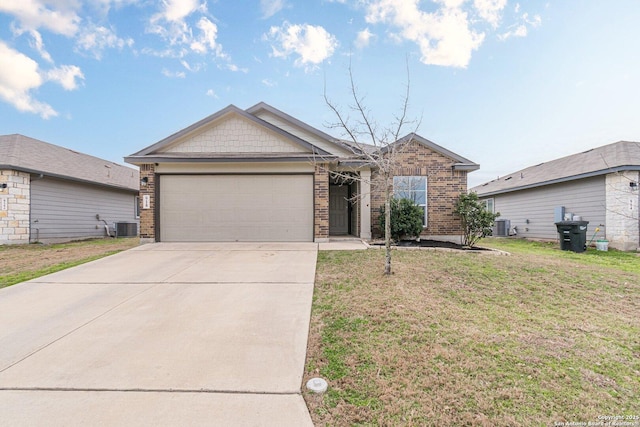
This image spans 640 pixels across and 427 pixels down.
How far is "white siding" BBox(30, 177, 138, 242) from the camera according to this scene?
12758 mm

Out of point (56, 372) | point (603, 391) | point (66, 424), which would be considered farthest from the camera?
point (56, 372)

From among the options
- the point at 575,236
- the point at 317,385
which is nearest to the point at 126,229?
the point at 317,385

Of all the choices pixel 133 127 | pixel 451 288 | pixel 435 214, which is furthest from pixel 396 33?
pixel 133 127

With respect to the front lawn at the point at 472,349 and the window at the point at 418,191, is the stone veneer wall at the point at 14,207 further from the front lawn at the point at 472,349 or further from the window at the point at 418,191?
the window at the point at 418,191

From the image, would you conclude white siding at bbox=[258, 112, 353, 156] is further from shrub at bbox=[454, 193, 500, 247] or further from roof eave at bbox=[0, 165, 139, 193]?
roof eave at bbox=[0, 165, 139, 193]

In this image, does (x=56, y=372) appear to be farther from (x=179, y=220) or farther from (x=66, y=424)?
(x=179, y=220)

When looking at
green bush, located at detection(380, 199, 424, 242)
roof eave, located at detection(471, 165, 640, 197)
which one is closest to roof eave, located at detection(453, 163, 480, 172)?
green bush, located at detection(380, 199, 424, 242)

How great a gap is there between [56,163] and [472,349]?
61.1ft

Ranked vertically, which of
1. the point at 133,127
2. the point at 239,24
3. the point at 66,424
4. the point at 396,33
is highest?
the point at 239,24

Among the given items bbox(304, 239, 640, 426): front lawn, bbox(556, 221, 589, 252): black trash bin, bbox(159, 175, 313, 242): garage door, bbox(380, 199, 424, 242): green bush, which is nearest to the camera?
bbox(304, 239, 640, 426): front lawn

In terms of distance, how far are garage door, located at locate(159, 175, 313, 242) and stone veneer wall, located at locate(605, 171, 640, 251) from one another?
11691mm

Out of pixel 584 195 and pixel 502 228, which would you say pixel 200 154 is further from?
pixel 502 228

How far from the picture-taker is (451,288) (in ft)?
17.2

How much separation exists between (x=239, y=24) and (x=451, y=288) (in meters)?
12.3
